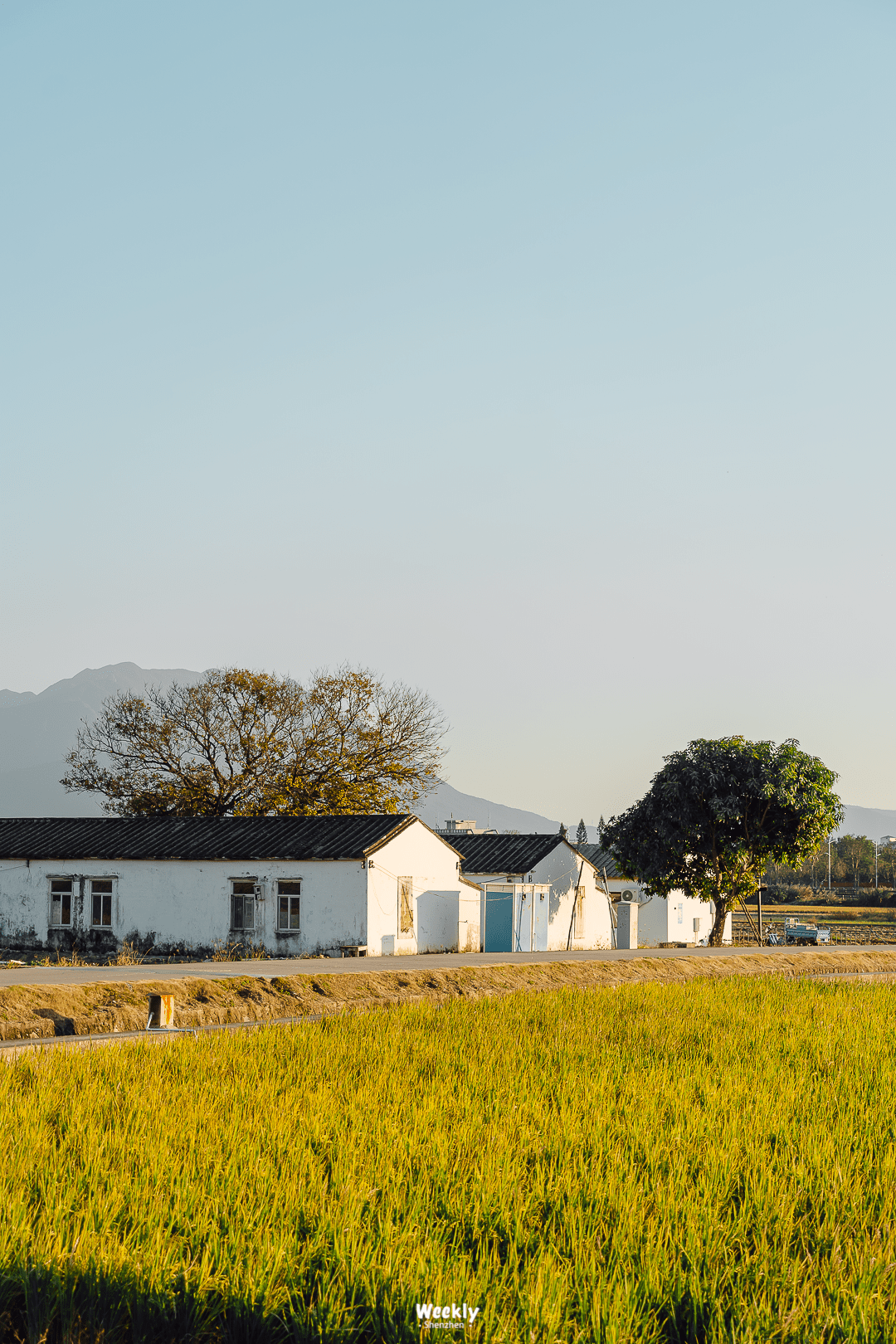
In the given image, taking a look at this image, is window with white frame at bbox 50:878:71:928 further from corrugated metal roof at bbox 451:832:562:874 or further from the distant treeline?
the distant treeline

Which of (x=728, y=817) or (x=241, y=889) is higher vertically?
(x=728, y=817)

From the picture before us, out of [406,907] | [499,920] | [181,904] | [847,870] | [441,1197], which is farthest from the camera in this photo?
[847,870]

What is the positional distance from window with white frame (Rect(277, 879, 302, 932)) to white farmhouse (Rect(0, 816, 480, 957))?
0.03 m

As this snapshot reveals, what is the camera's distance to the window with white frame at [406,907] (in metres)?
31.4

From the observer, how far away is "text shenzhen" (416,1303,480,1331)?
11.9 ft

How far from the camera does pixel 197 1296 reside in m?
3.94

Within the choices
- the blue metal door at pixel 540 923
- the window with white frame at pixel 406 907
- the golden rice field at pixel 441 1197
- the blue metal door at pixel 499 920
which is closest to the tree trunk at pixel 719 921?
the blue metal door at pixel 540 923

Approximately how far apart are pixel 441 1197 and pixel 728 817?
3642cm

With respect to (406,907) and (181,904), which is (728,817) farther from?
(181,904)

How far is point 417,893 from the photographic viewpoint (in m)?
32.5

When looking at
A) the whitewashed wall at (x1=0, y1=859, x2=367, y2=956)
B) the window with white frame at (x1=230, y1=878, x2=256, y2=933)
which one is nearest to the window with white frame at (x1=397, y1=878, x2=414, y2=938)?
the whitewashed wall at (x1=0, y1=859, x2=367, y2=956)

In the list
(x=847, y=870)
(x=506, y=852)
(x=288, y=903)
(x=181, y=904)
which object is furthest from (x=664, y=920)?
(x=847, y=870)

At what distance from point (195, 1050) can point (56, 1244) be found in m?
5.29

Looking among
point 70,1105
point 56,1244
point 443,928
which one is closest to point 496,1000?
point 70,1105
